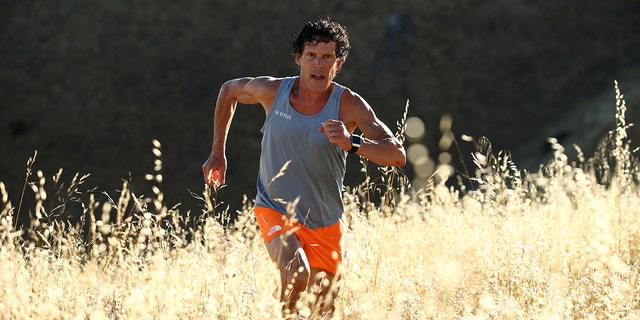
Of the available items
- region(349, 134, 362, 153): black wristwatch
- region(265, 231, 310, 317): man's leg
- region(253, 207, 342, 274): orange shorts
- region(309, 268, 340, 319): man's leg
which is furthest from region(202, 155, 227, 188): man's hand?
region(349, 134, 362, 153): black wristwatch

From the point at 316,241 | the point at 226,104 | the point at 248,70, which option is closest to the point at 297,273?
the point at 316,241

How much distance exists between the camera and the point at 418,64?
28797mm

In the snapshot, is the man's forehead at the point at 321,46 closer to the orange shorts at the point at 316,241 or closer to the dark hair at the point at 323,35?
the dark hair at the point at 323,35

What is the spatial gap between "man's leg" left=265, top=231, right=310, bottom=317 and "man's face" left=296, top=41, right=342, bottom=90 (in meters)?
0.86

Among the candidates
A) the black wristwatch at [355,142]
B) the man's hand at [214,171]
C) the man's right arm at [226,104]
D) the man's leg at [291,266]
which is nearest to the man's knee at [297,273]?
the man's leg at [291,266]

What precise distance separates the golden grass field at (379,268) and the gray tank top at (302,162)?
0.78ft

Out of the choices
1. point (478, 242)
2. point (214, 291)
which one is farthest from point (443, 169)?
point (214, 291)

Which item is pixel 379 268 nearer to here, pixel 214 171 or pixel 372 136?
pixel 372 136

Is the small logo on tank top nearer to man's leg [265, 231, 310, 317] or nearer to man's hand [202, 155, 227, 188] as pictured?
man's hand [202, 155, 227, 188]

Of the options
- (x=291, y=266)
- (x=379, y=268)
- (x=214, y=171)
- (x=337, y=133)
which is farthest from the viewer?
(x=214, y=171)

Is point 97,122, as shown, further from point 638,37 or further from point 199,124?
point 638,37

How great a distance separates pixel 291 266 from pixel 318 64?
1.16 metres

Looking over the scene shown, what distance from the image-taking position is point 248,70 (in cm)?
2900

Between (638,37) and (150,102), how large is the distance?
16.8 m
